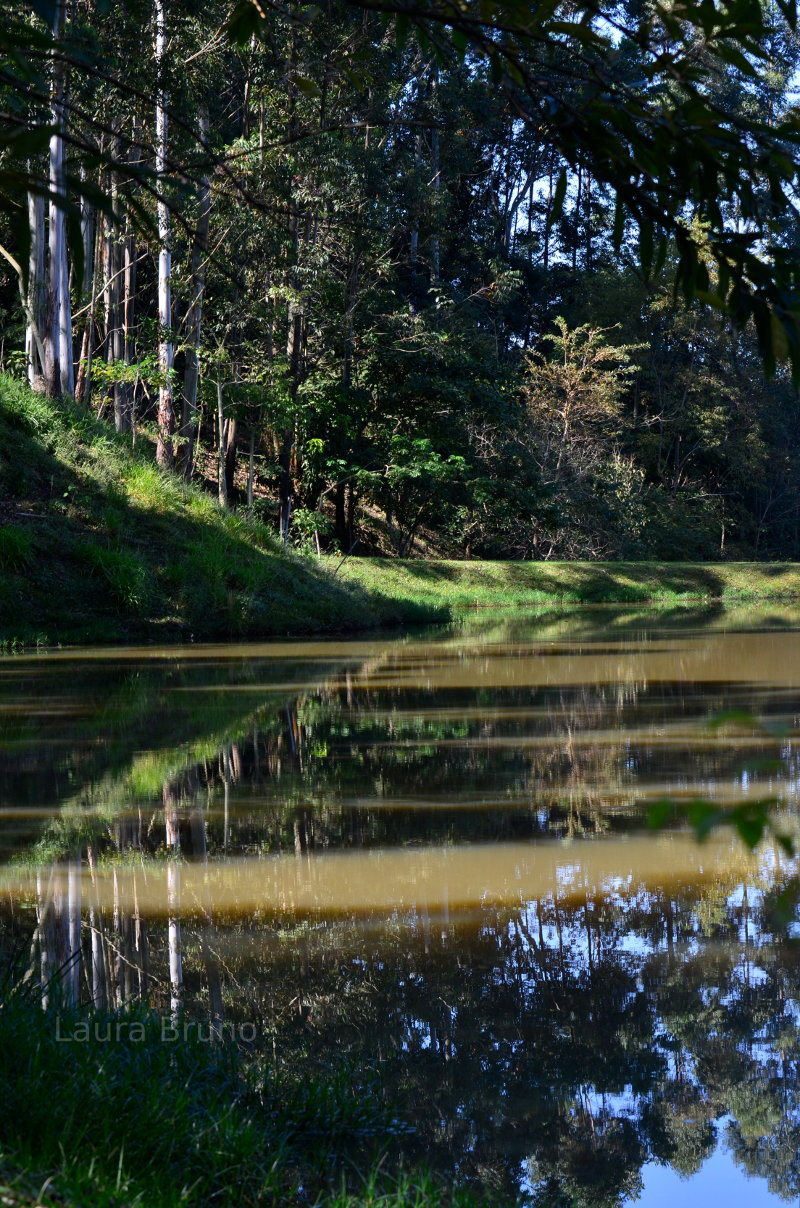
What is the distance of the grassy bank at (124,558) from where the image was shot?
667 inches

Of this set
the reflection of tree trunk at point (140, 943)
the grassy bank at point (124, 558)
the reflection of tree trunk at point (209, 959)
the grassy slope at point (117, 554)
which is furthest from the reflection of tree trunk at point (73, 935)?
the grassy slope at point (117, 554)

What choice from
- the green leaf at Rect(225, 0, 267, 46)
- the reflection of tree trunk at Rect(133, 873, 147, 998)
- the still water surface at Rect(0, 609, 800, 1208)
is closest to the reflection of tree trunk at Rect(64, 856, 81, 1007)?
the still water surface at Rect(0, 609, 800, 1208)

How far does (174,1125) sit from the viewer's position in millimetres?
2686

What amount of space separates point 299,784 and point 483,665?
7.89m

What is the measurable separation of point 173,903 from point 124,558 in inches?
516

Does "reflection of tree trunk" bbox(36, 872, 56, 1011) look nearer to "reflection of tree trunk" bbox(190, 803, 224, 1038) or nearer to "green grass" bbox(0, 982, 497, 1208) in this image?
"green grass" bbox(0, 982, 497, 1208)

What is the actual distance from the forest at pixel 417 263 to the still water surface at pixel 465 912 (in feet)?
5.28

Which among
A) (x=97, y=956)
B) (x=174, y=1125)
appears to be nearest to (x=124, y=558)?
(x=97, y=956)

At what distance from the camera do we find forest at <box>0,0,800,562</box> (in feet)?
10.1

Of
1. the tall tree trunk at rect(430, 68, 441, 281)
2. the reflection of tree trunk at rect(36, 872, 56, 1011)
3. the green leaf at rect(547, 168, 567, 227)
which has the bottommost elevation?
the reflection of tree trunk at rect(36, 872, 56, 1011)

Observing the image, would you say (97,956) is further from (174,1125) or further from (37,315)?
(37,315)

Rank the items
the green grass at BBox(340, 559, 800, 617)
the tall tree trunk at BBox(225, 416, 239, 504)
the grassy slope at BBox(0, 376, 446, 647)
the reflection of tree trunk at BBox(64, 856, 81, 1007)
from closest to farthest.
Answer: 1. the reflection of tree trunk at BBox(64, 856, 81, 1007)
2. the grassy slope at BBox(0, 376, 446, 647)
3. the green grass at BBox(340, 559, 800, 617)
4. the tall tree trunk at BBox(225, 416, 239, 504)

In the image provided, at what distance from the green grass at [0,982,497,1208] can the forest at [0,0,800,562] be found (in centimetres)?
180

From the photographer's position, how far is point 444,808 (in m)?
6.45
